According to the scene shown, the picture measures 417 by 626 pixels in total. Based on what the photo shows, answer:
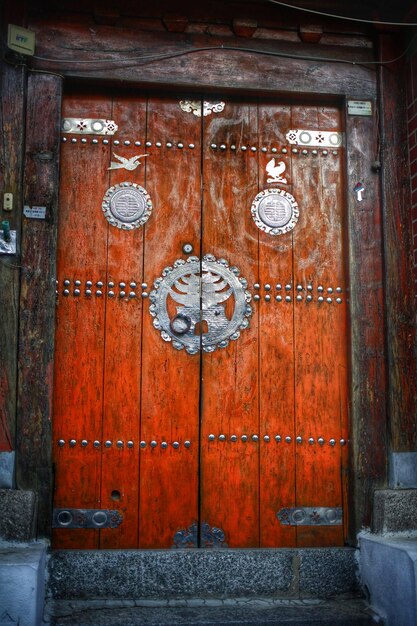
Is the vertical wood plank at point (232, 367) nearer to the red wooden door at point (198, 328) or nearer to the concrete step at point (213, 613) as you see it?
the red wooden door at point (198, 328)

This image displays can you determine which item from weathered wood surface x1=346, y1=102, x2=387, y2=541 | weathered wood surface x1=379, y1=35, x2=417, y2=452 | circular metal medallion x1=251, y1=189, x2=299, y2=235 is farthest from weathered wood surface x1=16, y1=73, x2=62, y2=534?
weathered wood surface x1=379, y1=35, x2=417, y2=452

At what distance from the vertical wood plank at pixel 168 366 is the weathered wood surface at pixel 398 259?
38.3 inches

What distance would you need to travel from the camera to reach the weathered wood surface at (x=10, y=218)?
11.5 ft

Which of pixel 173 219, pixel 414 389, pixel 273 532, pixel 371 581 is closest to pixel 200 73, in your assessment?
pixel 173 219

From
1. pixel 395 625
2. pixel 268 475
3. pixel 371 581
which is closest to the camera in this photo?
pixel 395 625

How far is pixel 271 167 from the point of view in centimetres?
397

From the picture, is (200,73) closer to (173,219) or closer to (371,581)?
(173,219)

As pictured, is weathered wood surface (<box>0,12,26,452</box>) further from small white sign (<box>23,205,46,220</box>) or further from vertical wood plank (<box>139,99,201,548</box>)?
vertical wood plank (<box>139,99,201,548</box>)

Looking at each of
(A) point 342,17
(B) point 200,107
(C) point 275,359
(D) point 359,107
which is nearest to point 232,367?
(C) point 275,359

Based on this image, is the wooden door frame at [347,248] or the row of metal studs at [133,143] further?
the row of metal studs at [133,143]

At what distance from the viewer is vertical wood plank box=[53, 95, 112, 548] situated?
3.61 meters

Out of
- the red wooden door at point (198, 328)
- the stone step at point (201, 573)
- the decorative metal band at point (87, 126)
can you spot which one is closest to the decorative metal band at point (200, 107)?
the red wooden door at point (198, 328)

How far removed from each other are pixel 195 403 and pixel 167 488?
435 mm

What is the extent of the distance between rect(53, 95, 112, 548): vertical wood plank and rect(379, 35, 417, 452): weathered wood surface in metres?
1.44
